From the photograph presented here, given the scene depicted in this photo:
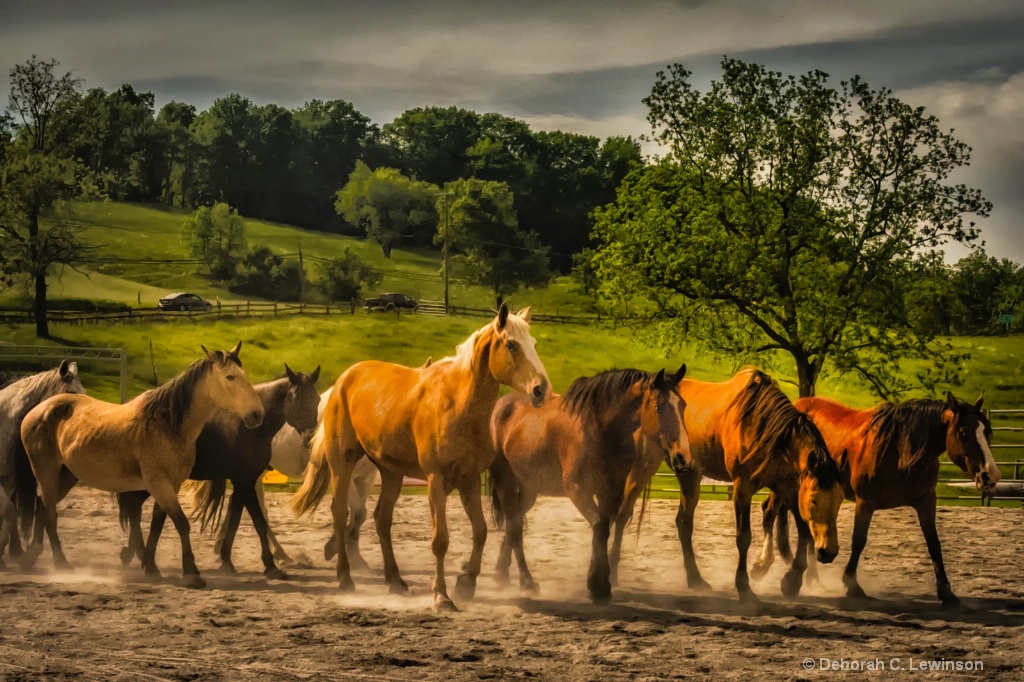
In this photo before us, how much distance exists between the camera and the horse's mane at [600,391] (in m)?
7.61

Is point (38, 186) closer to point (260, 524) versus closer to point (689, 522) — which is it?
point (260, 524)

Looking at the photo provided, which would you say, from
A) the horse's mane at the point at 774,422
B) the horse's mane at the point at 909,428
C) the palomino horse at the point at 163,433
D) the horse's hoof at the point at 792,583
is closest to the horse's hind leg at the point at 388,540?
the palomino horse at the point at 163,433

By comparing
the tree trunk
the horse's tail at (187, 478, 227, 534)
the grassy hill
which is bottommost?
the horse's tail at (187, 478, 227, 534)

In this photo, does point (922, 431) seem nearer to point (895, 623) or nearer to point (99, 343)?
point (895, 623)

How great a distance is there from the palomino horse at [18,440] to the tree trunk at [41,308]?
1210 centimetres

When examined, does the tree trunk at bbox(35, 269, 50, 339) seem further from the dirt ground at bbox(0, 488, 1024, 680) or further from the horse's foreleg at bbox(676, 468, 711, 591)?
the horse's foreleg at bbox(676, 468, 711, 591)

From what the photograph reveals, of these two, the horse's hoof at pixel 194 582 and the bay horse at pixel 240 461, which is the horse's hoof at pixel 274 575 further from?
the horse's hoof at pixel 194 582

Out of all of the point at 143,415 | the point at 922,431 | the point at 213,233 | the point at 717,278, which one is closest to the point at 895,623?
the point at 922,431

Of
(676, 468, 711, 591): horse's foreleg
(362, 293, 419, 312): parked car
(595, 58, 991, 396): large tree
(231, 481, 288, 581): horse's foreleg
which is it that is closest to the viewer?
(676, 468, 711, 591): horse's foreleg

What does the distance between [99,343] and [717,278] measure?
12274 mm

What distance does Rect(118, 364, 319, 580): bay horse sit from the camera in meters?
8.54

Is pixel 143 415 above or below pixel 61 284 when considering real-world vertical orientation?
below

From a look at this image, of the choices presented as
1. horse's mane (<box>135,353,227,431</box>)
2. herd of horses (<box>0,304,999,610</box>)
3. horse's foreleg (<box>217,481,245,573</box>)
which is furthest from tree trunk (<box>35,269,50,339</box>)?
horse's mane (<box>135,353,227,431</box>)

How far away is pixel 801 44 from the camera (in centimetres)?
1638
